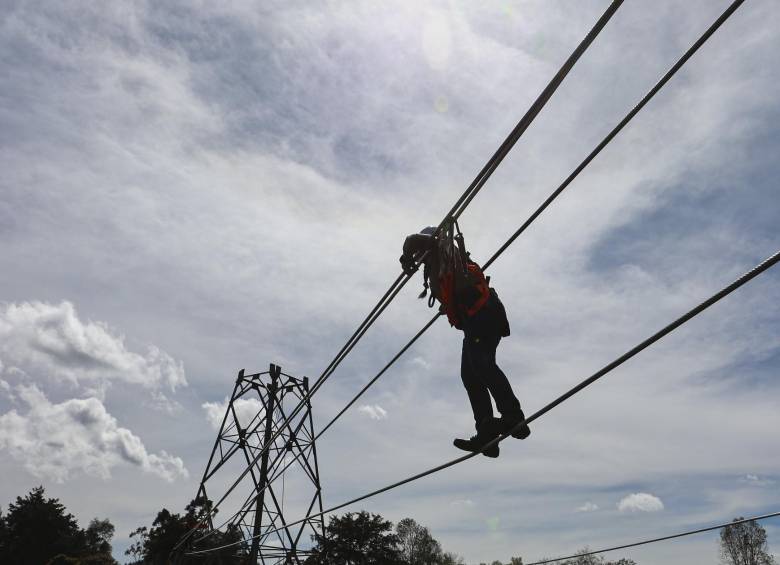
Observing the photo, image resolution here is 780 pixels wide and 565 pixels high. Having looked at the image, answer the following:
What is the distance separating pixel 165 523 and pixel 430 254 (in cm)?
4169

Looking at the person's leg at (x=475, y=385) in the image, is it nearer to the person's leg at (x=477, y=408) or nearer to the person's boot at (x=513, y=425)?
the person's leg at (x=477, y=408)

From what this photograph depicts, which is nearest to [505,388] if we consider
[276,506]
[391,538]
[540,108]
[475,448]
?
[475,448]

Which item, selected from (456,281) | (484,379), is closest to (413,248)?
(456,281)

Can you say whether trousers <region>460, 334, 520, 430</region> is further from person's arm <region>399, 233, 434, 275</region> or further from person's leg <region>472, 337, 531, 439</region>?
person's arm <region>399, 233, 434, 275</region>

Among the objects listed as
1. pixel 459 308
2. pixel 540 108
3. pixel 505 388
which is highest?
pixel 540 108

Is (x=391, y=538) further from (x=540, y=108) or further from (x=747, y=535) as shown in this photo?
(x=540, y=108)

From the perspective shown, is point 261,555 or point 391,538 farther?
point 391,538

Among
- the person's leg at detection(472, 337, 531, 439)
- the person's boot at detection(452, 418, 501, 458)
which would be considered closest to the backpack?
the person's leg at detection(472, 337, 531, 439)

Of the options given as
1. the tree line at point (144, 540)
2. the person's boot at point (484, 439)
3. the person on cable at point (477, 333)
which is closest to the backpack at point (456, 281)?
the person on cable at point (477, 333)

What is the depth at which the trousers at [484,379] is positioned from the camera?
4328 millimetres

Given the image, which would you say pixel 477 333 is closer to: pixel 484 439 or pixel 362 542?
pixel 484 439

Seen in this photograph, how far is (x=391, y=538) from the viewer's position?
3975 cm

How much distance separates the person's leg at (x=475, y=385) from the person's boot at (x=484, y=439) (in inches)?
2.6

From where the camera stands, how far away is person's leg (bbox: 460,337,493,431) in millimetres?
4523
